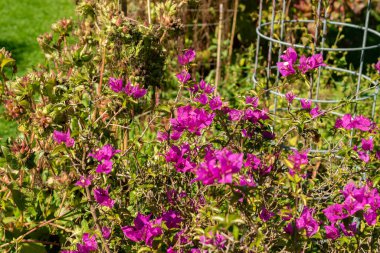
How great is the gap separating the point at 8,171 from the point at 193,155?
0.62m

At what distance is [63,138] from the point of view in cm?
164

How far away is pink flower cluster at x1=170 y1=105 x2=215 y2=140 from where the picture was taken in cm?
167

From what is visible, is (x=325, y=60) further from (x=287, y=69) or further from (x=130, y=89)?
(x=130, y=89)

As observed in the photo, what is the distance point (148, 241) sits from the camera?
1539mm

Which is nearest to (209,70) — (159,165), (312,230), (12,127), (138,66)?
(12,127)

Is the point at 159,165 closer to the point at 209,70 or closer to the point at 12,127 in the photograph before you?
the point at 12,127

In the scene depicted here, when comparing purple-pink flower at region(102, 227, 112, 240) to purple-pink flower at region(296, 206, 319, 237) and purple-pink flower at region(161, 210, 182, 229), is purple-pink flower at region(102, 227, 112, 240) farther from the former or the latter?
purple-pink flower at region(296, 206, 319, 237)

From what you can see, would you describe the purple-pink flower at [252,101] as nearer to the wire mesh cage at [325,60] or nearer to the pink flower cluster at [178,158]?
the pink flower cluster at [178,158]

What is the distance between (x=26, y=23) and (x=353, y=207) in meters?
6.67

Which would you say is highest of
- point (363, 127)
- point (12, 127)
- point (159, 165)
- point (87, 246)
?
point (363, 127)

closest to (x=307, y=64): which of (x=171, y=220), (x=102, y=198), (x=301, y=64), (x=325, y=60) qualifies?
(x=301, y=64)

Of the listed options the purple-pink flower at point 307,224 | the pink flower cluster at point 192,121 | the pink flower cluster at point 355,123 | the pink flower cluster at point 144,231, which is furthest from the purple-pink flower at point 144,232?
the pink flower cluster at point 355,123

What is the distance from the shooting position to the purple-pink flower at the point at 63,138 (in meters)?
1.62

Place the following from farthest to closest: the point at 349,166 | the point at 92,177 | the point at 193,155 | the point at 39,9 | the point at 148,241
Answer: the point at 39,9, the point at 349,166, the point at 193,155, the point at 92,177, the point at 148,241
